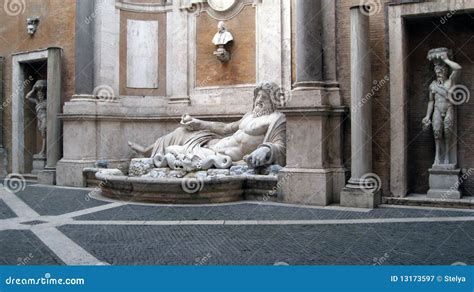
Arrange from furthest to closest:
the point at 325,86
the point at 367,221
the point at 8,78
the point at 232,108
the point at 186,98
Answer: the point at 8,78 < the point at 186,98 < the point at 232,108 < the point at 325,86 < the point at 367,221

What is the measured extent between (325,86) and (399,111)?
4.41ft

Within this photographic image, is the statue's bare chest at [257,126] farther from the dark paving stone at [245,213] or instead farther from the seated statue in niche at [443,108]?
the seated statue in niche at [443,108]

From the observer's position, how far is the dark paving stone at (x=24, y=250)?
15.9 feet

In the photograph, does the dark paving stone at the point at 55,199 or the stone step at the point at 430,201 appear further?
the dark paving stone at the point at 55,199

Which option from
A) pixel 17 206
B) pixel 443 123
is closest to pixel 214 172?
pixel 17 206

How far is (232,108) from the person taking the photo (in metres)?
11.5

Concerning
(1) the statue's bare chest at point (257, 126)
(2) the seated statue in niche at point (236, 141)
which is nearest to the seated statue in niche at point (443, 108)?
(2) the seated statue in niche at point (236, 141)

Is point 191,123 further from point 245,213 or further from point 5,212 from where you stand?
point 5,212

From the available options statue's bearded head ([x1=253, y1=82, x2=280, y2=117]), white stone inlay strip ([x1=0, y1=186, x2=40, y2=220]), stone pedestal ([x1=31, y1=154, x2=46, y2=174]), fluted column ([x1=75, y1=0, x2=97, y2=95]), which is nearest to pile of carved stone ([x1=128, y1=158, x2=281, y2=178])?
statue's bearded head ([x1=253, y1=82, x2=280, y2=117])

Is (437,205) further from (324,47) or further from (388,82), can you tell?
(324,47)

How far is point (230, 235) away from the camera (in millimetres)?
6062

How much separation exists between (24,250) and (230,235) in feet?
7.64

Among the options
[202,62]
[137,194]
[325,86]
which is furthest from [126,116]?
[325,86]

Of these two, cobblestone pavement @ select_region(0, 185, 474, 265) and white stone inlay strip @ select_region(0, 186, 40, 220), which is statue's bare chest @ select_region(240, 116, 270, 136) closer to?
cobblestone pavement @ select_region(0, 185, 474, 265)
